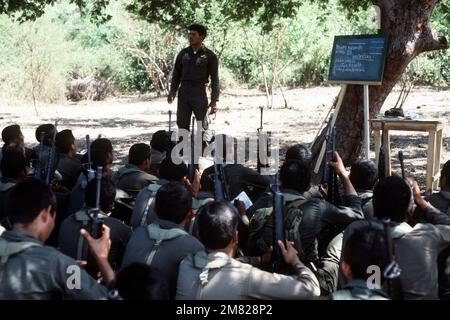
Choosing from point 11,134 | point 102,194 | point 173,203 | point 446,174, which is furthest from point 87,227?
point 11,134

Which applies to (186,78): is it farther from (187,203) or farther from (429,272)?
(429,272)

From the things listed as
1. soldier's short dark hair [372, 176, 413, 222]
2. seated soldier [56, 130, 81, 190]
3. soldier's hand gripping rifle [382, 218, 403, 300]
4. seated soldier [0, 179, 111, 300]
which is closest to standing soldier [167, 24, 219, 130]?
seated soldier [56, 130, 81, 190]

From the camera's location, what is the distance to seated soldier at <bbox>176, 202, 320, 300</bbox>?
2621mm

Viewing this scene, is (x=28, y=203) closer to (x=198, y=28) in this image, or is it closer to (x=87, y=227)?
(x=87, y=227)

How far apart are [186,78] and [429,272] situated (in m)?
5.16

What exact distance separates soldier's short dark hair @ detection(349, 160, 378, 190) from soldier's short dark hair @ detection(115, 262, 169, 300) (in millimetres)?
2341

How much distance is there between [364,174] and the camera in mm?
4316

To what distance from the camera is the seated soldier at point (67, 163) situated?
18.0 ft

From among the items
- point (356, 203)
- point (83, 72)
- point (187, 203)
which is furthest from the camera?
point (83, 72)

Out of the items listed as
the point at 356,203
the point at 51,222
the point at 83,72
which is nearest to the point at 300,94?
the point at 83,72

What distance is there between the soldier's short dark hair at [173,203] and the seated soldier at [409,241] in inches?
33.1

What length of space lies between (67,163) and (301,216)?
265cm

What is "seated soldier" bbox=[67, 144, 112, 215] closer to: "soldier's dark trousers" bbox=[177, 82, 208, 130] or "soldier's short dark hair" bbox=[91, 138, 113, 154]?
"soldier's short dark hair" bbox=[91, 138, 113, 154]
